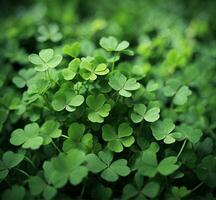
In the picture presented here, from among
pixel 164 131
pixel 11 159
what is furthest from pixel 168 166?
pixel 11 159

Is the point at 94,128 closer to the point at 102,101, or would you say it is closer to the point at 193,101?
the point at 102,101

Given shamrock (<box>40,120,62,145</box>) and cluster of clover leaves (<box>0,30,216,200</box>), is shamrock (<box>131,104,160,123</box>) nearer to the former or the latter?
cluster of clover leaves (<box>0,30,216,200</box>)

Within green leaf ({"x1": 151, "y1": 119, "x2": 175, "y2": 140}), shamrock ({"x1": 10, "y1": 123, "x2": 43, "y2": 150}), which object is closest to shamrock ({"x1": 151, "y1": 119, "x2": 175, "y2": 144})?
green leaf ({"x1": 151, "y1": 119, "x2": 175, "y2": 140})

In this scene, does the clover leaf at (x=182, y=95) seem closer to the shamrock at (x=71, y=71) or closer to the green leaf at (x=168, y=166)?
the green leaf at (x=168, y=166)

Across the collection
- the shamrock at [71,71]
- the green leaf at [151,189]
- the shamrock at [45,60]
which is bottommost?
Result: the green leaf at [151,189]

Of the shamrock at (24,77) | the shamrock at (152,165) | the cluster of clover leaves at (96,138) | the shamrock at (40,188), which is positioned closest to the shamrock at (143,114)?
the cluster of clover leaves at (96,138)

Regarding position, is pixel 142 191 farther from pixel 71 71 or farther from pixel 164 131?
pixel 71 71

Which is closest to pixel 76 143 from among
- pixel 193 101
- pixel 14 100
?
pixel 14 100
